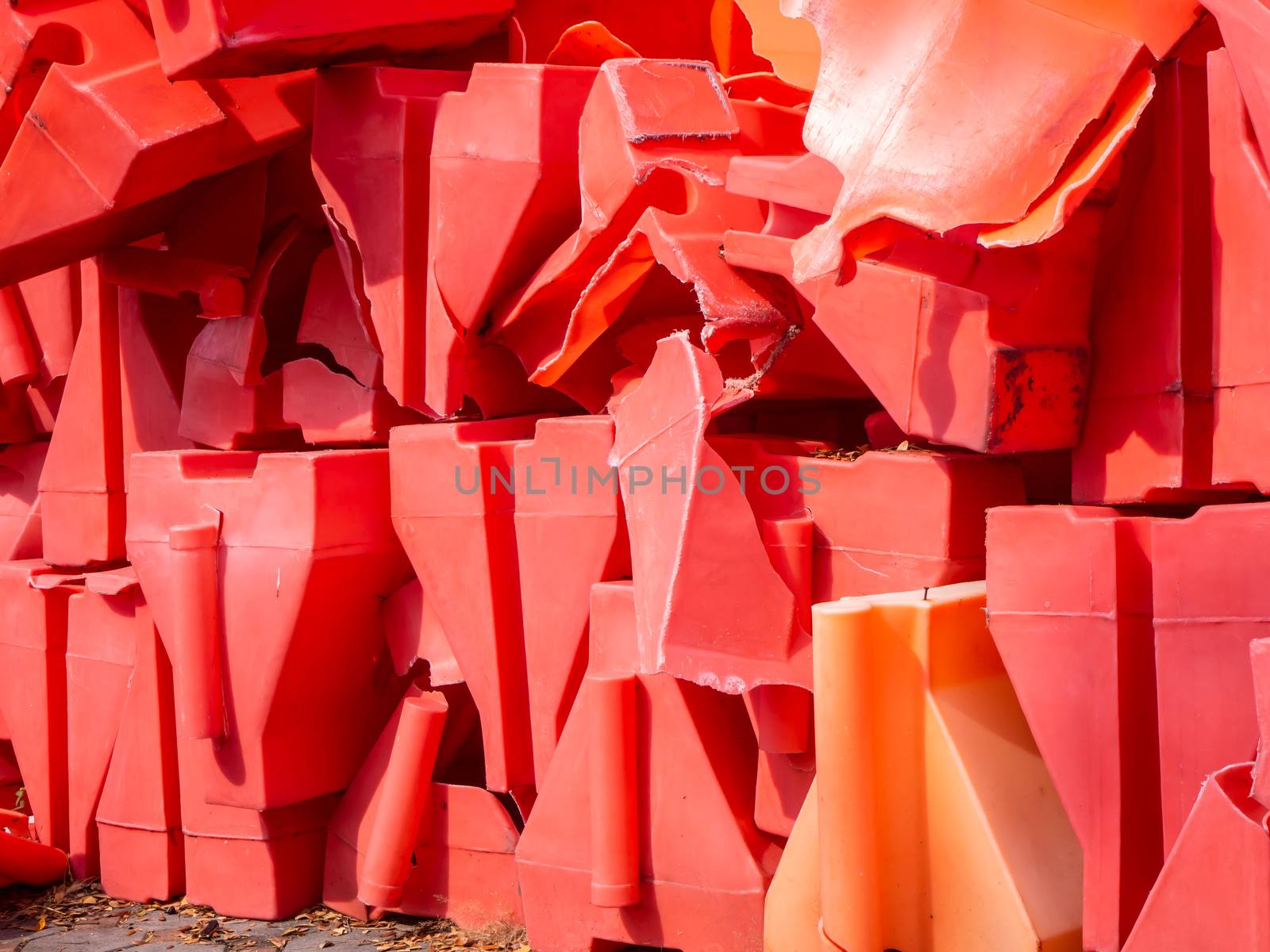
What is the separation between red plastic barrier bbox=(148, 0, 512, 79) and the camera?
2652 millimetres

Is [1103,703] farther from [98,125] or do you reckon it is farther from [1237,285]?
[98,125]

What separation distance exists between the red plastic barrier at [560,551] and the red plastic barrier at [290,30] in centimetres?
85

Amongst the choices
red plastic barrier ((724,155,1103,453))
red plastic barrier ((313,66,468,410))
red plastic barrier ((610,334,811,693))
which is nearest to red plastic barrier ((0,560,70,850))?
red plastic barrier ((313,66,468,410))

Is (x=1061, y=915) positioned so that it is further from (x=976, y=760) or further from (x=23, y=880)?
(x=23, y=880)

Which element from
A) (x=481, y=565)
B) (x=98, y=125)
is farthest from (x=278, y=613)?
(x=98, y=125)

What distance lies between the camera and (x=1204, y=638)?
1.83m

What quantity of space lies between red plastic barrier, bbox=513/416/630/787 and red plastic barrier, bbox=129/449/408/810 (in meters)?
0.46

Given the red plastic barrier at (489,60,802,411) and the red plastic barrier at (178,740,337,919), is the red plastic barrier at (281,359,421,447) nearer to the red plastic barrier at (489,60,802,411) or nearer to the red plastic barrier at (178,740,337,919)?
the red plastic barrier at (489,60,802,411)

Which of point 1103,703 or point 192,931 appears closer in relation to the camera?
point 1103,703

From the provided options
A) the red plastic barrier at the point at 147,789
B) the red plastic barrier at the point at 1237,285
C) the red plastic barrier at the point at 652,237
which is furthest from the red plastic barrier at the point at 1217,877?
the red plastic barrier at the point at 147,789

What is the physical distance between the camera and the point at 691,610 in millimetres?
2250

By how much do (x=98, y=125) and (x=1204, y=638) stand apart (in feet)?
7.44

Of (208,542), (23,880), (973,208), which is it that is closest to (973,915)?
(973,208)

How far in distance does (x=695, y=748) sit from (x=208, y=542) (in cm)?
118
